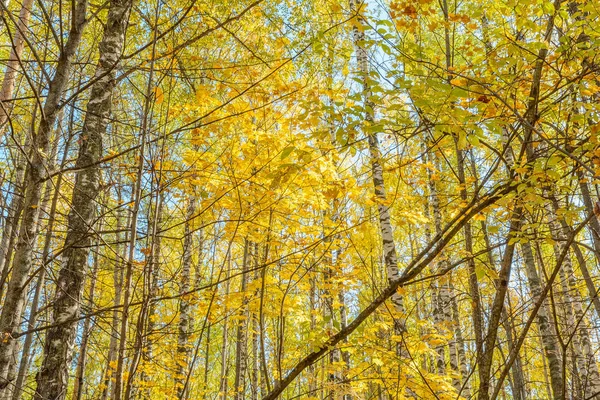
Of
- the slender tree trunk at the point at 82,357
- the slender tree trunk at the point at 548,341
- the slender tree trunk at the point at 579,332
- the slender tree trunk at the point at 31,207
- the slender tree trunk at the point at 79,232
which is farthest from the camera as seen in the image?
the slender tree trunk at the point at 548,341

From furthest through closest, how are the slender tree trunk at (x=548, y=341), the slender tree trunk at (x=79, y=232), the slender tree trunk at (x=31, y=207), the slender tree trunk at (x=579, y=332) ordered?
the slender tree trunk at (x=548, y=341)
the slender tree trunk at (x=579, y=332)
the slender tree trunk at (x=79, y=232)
the slender tree trunk at (x=31, y=207)

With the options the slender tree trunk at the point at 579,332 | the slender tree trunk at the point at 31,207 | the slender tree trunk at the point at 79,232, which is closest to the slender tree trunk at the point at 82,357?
the slender tree trunk at the point at 79,232

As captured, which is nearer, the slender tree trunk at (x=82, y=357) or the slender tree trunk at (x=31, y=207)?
the slender tree trunk at (x=31, y=207)

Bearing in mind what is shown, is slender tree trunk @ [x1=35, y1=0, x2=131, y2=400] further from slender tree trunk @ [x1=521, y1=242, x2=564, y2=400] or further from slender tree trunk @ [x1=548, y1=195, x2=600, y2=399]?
slender tree trunk @ [x1=521, y1=242, x2=564, y2=400]

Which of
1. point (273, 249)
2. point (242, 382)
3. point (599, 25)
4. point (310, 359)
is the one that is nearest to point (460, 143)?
point (310, 359)

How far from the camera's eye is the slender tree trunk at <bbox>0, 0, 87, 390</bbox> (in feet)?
6.62

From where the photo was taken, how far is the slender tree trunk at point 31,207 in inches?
79.4

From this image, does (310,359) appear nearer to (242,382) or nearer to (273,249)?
(273,249)

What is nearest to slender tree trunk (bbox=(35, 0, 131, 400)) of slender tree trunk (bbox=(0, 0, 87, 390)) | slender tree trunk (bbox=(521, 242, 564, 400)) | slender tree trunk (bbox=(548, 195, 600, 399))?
slender tree trunk (bbox=(0, 0, 87, 390))

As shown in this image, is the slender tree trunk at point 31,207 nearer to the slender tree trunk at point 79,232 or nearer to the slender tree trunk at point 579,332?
the slender tree trunk at point 79,232

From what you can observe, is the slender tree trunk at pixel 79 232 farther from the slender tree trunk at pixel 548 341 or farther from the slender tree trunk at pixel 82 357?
the slender tree trunk at pixel 548 341

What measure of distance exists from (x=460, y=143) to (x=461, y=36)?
24.7 feet

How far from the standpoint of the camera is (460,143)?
2.11m

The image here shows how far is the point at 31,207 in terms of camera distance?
207 centimetres
